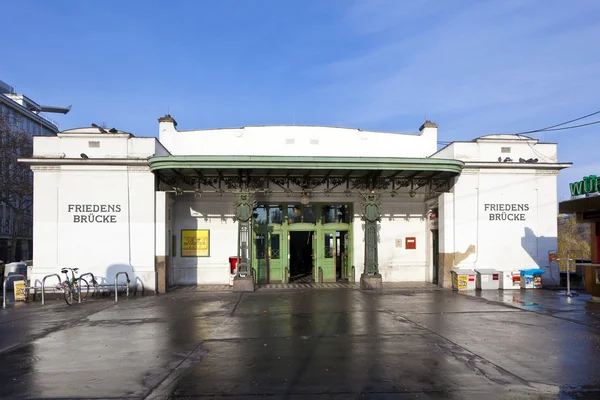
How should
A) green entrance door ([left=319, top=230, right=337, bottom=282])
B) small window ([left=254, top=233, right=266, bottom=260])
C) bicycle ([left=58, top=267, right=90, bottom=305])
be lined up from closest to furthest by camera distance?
bicycle ([left=58, top=267, right=90, bottom=305]) → small window ([left=254, top=233, right=266, bottom=260]) → green entrance door ([left=319, top=230, right=337, bottom=282])

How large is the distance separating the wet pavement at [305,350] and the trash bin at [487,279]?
318cm

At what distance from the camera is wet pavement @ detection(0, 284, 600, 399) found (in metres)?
6.21

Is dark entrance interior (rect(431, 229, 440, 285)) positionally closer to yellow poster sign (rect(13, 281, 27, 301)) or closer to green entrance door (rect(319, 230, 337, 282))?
green entrance door (rect(319, 230, 337, 282))

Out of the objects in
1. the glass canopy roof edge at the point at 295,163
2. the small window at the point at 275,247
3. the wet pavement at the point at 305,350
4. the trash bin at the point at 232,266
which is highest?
the glass canopy roof edge at the point at 295,163

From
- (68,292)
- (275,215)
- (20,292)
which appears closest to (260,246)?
(275,215)

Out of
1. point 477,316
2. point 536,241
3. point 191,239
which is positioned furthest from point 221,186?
point 536,241

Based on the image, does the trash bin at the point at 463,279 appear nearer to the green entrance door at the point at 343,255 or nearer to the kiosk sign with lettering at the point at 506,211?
the kiosk sign with lettering at the point at 506,211

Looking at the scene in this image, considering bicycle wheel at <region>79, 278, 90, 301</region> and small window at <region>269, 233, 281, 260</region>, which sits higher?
small window at <region>269, 233, 281, 260</region>

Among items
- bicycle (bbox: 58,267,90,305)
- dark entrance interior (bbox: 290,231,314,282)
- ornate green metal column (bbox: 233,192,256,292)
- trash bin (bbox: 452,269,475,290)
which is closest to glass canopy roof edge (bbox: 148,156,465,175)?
ornate green metal column (bbox: 233,192,256,292)

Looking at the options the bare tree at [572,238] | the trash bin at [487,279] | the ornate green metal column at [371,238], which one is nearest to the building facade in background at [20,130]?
the ornate green metal column at [371,238]

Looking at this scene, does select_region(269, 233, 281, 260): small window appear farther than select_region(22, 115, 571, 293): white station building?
Yes

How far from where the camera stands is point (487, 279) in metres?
17.5

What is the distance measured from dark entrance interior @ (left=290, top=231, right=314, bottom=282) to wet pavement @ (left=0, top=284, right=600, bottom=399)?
7.64 m

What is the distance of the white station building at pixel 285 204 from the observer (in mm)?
16516
